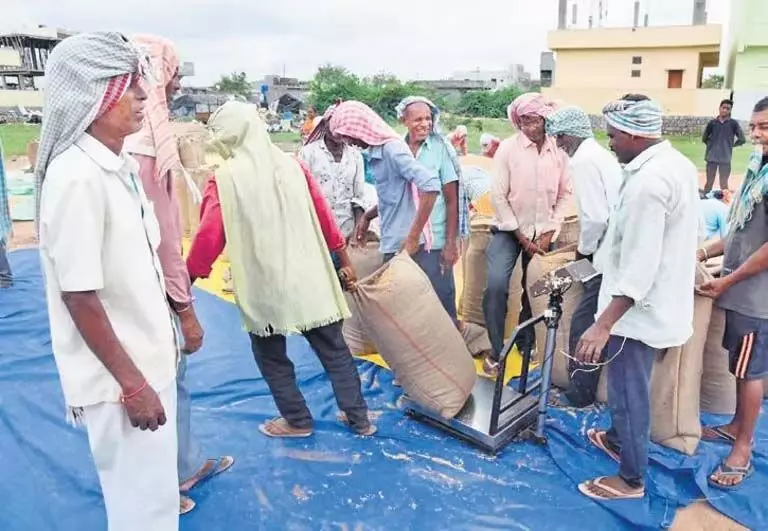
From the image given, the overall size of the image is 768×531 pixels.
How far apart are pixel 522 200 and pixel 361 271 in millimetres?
936

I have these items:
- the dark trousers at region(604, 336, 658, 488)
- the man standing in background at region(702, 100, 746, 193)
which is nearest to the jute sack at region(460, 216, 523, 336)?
the dark trousers at region(604, 336, 658, 488)

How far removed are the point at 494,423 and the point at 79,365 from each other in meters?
1.60

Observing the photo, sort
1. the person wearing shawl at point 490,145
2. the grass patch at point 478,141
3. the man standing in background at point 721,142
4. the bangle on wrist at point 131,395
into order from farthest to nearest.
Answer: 1. the grass patch at point 478,141
2. the man standing in background at point 721,142
3. the person wearing shawl at point 490,145
4. the bangle on wrist at point 131,395

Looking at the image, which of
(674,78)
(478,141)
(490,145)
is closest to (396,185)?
(490,145)

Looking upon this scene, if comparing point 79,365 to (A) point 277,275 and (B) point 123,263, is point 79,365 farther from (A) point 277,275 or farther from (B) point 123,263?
(A) point 277,275

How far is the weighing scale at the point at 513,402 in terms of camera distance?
2.32m

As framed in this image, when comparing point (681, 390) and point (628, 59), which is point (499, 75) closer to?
point (628, 59)

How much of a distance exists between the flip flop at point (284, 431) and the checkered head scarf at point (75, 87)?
1.57m

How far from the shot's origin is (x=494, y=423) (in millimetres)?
2484

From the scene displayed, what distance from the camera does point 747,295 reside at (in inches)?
88.9

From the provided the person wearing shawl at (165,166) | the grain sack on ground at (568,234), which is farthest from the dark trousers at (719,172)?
the person wearing shawl at (165,166)

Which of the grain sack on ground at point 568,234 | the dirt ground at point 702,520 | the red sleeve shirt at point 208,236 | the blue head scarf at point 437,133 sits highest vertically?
the blue head scarf at point 437,133

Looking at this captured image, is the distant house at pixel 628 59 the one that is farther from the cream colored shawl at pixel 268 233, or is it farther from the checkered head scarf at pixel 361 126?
the cream colored shawl at pixel 268 233

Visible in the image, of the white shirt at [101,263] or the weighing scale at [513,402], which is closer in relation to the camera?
the white shirt at [101,263]
